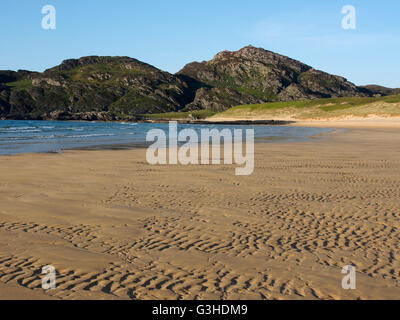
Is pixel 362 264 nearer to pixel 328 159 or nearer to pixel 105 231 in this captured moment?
pixel 105 231

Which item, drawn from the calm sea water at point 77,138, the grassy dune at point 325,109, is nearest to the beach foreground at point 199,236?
the calm sea water at point 77,138

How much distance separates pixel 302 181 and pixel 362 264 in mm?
8685

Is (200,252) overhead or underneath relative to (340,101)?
underneath

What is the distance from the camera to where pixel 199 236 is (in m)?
8.73

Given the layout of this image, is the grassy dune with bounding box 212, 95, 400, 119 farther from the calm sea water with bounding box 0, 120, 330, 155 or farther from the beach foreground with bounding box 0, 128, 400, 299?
the beach foreground with bounding box 0, 128, 400, 299

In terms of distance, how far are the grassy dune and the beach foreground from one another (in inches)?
3892

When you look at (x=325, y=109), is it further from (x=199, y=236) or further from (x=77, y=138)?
(x=199, y=236)

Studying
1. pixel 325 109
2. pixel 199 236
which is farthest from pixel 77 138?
pixel 325 109

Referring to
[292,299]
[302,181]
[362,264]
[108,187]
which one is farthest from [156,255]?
[302,181]

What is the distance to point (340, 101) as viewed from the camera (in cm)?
14462

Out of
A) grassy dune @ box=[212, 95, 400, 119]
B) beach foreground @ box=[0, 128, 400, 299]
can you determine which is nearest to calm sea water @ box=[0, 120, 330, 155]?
beach foreground @ box=[0, 128, 400, 299]

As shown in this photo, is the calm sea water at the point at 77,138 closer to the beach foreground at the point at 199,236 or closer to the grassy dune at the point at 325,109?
the beach foreground at the point at 199,236

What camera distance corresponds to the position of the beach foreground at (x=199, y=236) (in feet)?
20.3

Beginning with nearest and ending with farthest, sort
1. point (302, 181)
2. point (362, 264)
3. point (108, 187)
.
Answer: point (362, 264) → point (108, 187) → point (302, 181)
